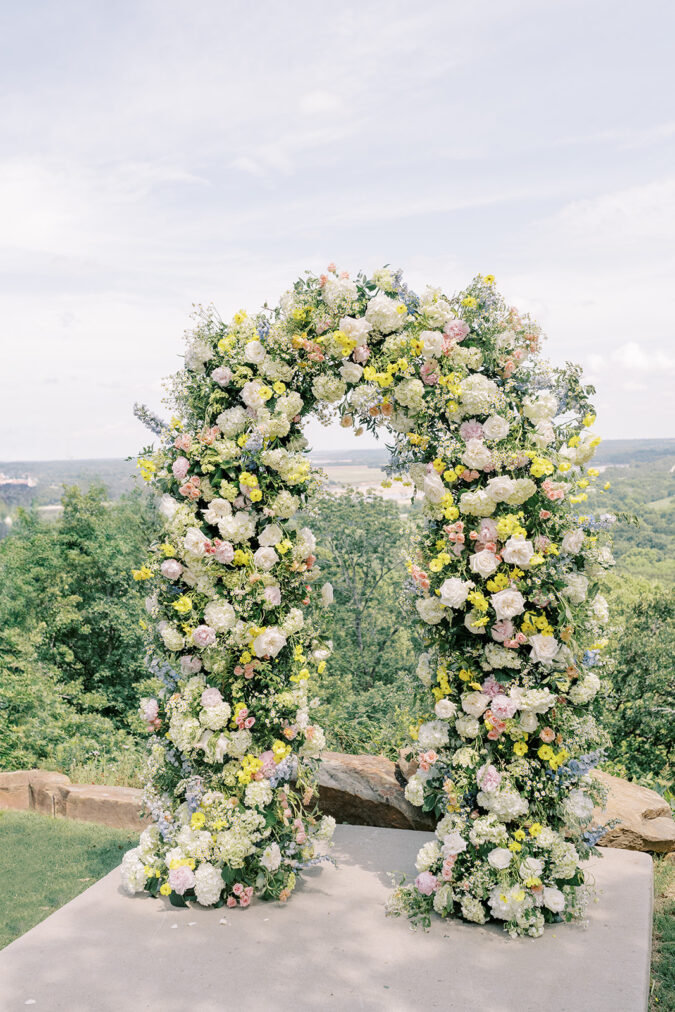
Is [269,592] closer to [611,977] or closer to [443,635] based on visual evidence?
[443,635]

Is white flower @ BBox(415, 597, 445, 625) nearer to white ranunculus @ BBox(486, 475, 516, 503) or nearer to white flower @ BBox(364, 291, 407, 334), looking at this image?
white ranunculus @ BBox(486, 475, 516, 503)

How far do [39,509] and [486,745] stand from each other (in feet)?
54.3

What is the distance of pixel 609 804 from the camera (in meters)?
5.68

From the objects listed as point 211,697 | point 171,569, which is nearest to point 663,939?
point 211,697

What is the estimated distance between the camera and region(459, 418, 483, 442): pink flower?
172 inches

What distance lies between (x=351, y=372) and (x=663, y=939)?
12.4ft

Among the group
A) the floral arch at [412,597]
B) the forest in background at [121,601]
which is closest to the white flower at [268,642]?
the floral arch at [412,597]

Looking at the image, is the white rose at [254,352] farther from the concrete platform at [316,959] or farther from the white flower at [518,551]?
the concrete platform at [316,959]

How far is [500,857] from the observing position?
4.24 m

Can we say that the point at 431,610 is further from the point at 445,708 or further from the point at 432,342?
the point at 432,342

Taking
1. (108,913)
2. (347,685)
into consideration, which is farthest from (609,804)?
(347,685)

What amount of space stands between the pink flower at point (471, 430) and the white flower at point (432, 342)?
43cm

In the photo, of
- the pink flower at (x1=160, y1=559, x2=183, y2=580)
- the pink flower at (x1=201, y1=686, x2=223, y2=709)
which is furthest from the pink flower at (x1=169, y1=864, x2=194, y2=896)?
the pink flower at (x1=160, y1=559, x2=183, y2=580)

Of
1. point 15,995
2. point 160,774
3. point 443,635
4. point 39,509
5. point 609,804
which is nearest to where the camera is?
point 15,995
